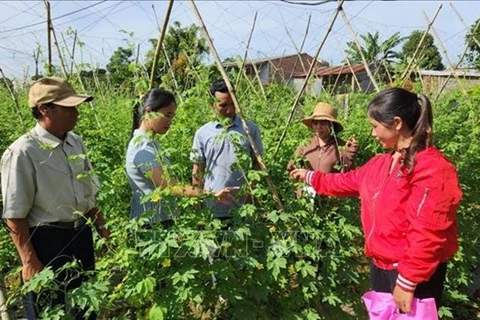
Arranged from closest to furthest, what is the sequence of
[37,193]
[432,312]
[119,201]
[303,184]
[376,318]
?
1. [432,312]
2. [376,318]
3. [37,193]
4. [119,201]
5. [303,184]

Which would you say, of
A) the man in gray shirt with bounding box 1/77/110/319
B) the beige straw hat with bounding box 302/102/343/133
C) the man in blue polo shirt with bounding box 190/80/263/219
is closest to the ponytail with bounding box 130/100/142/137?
the man in gray shirt with bounding box 1/77/110/319

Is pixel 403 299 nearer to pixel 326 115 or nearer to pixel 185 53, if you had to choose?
pixel 326 115

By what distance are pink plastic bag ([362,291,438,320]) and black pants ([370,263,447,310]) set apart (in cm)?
3

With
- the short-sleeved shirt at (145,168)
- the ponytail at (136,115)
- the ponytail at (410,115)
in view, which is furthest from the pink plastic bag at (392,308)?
the ponytail at (136,115)

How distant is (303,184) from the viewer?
2.58 metres

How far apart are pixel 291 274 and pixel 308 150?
3.71 feet

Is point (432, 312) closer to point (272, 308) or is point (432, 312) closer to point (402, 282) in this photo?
point (402, 282)

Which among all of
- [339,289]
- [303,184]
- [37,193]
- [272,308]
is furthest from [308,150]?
[37,193]

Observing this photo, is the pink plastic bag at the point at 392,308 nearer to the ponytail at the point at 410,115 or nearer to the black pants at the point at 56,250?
the ponytail at the point at 410,115

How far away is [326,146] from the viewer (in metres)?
3.30

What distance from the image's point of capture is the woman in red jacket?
5.63ft

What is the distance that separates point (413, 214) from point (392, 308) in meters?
0.46

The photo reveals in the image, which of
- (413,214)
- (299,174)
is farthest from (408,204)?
(299,174)

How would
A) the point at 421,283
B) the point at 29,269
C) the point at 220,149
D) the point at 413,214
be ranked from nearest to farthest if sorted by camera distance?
1. the point at 413,214
2. the point at 421,283
3. the point at 29,269
4. the point at 220,149
